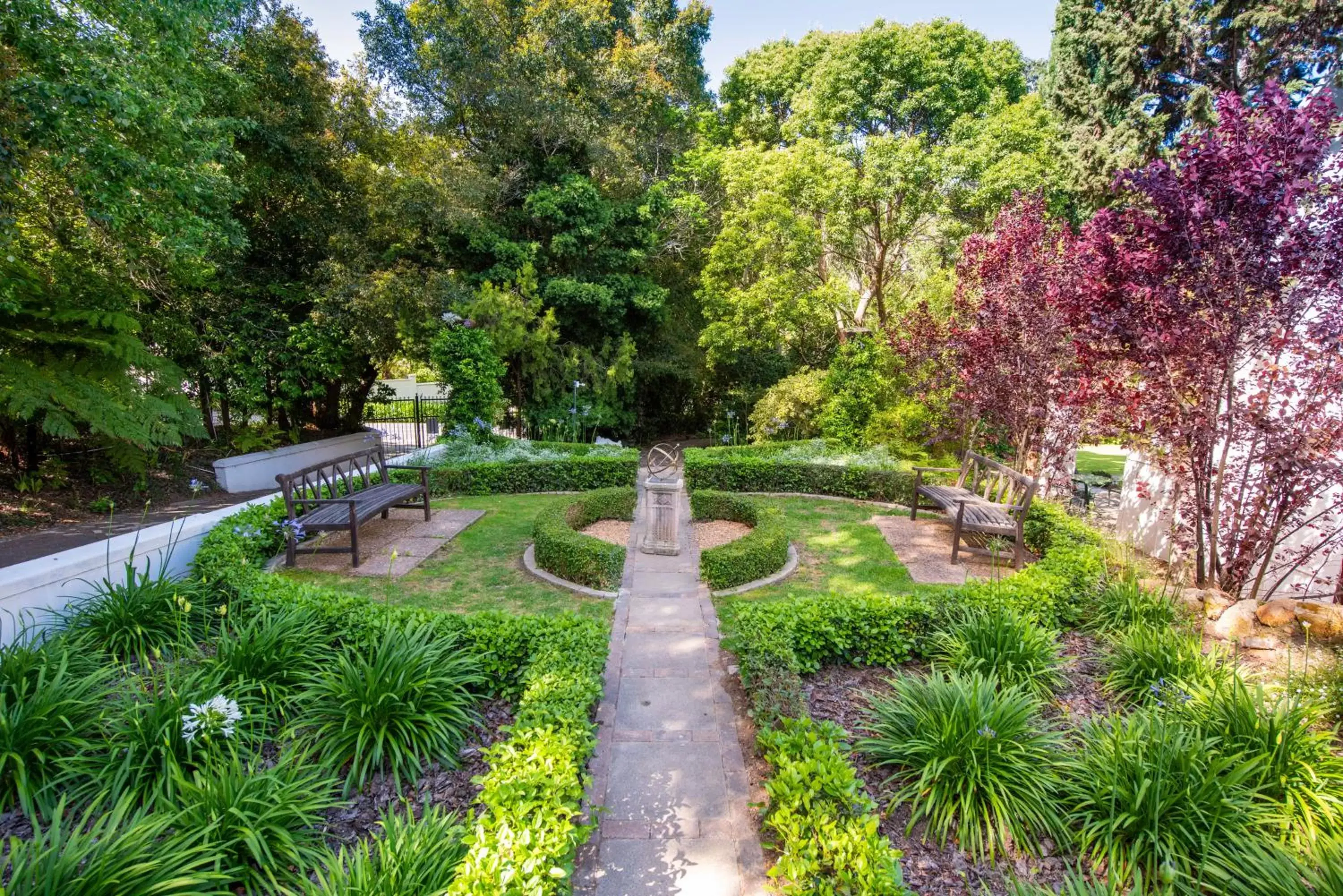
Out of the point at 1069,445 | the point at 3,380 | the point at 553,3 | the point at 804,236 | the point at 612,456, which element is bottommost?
the point at 612,456

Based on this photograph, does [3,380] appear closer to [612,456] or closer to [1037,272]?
[612,456]

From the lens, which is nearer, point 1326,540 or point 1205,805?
point 1205,805

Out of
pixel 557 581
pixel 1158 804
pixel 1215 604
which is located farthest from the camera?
pixel 557 581

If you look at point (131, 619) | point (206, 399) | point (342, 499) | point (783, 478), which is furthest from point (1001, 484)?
point (206, 399)

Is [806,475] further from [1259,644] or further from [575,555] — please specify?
[1259,644]

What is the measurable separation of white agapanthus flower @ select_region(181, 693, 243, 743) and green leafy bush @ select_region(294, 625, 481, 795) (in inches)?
21.4

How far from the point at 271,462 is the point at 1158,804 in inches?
519

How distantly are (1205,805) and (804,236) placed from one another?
1298 centimetres

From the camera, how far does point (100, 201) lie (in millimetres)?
5824

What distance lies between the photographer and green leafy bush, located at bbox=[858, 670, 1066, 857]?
106 inches

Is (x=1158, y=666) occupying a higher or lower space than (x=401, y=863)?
higher

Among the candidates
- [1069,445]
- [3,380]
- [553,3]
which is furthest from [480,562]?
[553,3]

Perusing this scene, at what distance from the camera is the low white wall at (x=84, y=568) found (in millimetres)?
4012

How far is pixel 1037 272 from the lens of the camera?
7.49m
